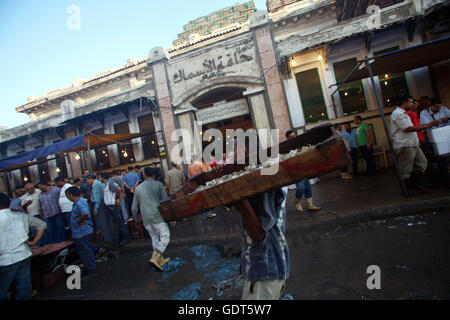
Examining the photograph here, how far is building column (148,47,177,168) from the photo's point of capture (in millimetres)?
10156

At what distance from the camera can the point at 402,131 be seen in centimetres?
425

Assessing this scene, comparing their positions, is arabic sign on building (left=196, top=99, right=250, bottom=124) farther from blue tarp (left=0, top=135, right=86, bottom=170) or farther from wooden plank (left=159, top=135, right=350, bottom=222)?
wooden plank (left=159, top=135, right=350, bottom=222)

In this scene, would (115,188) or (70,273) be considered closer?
(70,273)

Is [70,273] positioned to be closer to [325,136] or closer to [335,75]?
[325,136]

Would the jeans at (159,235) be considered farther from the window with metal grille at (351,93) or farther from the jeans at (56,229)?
the window with metal grille at (351,93)

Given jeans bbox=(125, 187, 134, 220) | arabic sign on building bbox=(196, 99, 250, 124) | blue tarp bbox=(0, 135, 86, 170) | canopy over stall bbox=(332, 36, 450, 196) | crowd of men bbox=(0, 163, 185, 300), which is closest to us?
crowd of men bbox=(0, 163, 185, 300)

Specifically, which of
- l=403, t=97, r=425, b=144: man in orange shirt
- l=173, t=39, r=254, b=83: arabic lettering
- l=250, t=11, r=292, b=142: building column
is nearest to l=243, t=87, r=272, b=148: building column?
l=250, t=11, r=292, b=142: building column

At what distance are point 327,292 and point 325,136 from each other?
5.85ft

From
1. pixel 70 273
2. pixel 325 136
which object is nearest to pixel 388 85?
pixel 325 136

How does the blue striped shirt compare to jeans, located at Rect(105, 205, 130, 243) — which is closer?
the blue striped shirt

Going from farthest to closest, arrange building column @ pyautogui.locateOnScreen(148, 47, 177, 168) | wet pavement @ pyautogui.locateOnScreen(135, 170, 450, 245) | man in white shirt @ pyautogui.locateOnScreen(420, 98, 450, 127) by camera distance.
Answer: building column @ pyautogui.locateOnScreen(148, 47, 177, 168) < man in white shirt @ pyautogui.locateOnScreen(420, 98, 450, 127) < wet pavement @ pyautogui.locateOnScreen(135, 170, 450, 245)

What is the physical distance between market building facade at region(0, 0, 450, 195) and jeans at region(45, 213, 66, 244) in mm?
3043
